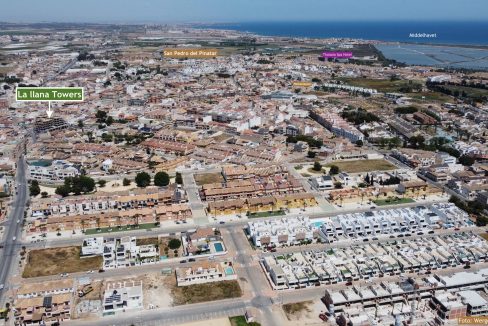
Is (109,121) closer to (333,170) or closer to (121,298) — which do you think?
(333,170)

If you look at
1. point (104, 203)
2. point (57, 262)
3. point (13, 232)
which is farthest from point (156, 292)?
point (13, 232)

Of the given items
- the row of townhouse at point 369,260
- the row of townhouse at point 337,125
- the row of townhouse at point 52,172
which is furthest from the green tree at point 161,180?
the row of townhouse at point 337,125

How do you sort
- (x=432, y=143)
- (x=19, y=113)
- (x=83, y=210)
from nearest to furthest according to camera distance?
1. (x=83, y=210)
2. (x=432, y=143)
3. (x=19, y=113)

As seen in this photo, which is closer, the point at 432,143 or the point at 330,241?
the point at 330,241

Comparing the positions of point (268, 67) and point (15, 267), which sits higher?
point (268, 67)

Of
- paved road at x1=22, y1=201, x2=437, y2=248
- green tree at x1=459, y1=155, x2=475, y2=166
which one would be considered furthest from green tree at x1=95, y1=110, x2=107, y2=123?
green tree at x1=459, y1=155, x2=475, y2=166

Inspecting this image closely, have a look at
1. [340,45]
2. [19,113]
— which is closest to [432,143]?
[19,113]

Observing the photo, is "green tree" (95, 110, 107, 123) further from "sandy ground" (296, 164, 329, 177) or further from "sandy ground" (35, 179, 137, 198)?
"sandy ground" (296, 164, 329, 177)

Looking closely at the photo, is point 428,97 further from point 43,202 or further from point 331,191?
point 43,202
